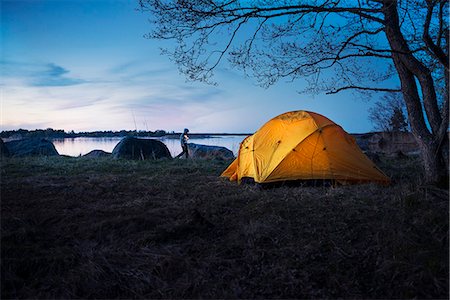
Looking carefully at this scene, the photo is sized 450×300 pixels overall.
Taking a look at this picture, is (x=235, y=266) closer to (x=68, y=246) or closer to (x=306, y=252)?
(x=306, y=252)

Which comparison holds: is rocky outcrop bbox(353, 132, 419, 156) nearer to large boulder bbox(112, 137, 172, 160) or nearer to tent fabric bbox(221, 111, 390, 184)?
tent fabric bbox(221, 111, 390, 184)

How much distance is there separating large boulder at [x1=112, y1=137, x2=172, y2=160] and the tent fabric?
817 cm

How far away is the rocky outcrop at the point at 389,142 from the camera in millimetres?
20188

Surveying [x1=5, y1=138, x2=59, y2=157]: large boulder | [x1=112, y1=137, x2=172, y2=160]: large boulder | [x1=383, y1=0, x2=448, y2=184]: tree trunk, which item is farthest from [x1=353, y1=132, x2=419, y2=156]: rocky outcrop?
[x1=5, y1=138, x2=59, y2=157]: large boulder

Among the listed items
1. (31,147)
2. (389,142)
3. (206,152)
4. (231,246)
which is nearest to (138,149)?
(206,152)

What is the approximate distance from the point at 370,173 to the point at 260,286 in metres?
5.79

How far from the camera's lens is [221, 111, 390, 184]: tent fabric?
305 inches

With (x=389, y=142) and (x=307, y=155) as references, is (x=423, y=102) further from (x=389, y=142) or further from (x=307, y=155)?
(x=389, y=142)

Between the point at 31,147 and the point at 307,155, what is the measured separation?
1723 centimetres

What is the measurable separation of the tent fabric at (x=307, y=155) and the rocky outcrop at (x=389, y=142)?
13.0m

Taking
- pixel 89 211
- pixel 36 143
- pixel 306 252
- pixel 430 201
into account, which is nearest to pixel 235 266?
pixel 306 252

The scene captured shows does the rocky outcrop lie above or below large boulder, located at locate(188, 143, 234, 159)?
above

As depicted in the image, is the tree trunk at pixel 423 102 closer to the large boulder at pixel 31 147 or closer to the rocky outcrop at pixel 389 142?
the rocky outcrop at pixel 389 142

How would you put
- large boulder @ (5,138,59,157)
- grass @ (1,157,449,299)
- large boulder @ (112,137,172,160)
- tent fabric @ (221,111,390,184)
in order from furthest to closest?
1. large boulder @ (5,138,59,157)
2. large boulder @ (112,137,172,160)
3. tent fabric @ (221,111,390,184)
4. grass @ (1,157,449,299)
